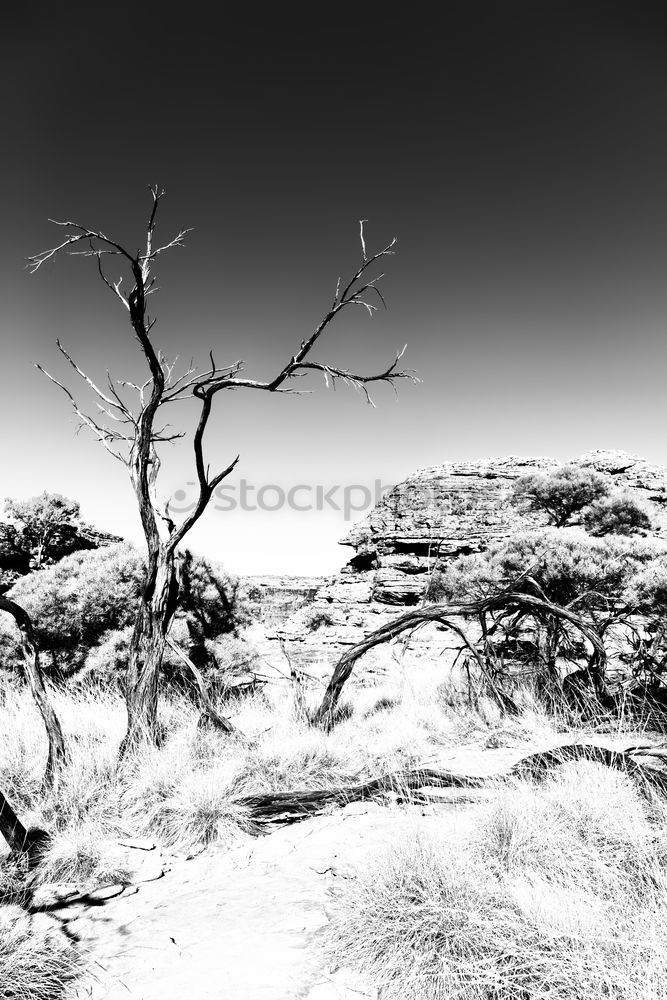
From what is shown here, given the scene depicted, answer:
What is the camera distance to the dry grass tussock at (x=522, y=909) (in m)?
1.68

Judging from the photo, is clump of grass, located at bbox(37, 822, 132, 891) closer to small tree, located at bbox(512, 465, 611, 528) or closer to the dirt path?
the dirt path

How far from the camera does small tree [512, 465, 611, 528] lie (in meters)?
14.2

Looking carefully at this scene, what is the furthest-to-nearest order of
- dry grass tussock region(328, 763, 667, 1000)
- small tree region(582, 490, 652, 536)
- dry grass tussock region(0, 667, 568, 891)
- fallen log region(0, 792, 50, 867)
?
small tree region(582, 490, 652, 536) → dry grass tussock region(0, 667, 568, 891) → fallen log region(0, 792, 50, 867) → dry grass tussock region(328, 763, 667, 1000)

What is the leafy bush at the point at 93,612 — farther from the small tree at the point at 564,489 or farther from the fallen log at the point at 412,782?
the small tree at the point at 564,489

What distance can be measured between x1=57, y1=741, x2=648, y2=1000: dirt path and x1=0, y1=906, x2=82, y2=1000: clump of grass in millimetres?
90

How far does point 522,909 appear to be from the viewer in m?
1.95

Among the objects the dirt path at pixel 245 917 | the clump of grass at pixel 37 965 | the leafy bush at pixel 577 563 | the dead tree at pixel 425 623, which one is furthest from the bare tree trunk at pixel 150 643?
the leafy bush at pixel 577 563

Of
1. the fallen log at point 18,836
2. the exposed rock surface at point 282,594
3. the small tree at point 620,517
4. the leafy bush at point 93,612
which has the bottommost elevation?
the exposed rock surface at point 282,594

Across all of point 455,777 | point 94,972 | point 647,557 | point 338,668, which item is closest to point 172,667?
point 338,668

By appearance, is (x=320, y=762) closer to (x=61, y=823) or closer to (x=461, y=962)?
(x=61, y=823)

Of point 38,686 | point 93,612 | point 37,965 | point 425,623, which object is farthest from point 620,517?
point 37,965

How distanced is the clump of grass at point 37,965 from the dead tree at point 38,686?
4.54ft

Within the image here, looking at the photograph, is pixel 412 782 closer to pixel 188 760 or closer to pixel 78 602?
pixel 188 760

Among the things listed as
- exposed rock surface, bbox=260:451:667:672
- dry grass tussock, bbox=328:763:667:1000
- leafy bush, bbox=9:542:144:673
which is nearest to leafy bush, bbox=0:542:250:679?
leafy bush, bbox=9:542:144:673
